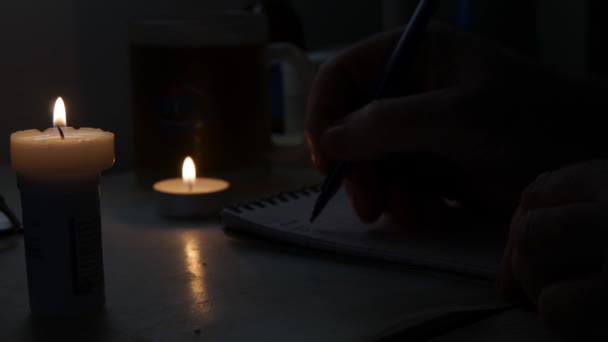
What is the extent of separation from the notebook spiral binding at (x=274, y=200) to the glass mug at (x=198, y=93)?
0.14 meters

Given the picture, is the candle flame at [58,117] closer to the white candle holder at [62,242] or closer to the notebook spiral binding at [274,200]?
the white candle holder at [62,242]

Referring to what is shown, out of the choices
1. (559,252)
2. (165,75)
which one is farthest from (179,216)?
(559,252)

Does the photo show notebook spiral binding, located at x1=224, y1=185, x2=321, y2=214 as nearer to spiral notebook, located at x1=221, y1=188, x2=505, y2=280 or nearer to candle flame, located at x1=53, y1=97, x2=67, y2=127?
spiral notebook, located at x1=221, y1=188, x2=505, y2=280

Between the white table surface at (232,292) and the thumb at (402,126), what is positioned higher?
the thumb at (402,126)

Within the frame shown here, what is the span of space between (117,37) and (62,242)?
2.52 ft

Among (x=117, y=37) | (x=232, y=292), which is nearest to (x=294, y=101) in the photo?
(x=117, y=37)

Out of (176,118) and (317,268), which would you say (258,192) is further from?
(317,268)

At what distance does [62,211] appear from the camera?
40 cm

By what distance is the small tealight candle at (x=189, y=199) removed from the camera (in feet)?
2.17

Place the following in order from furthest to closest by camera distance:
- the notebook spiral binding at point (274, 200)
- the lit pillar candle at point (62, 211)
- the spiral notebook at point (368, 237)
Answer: the notebook spiral binding at point (274, 200) < the spiral notebook at point (368, 237) < the lit pillar candle at point (62, 211)

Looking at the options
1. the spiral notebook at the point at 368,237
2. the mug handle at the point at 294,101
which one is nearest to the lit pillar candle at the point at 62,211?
the spiral notebook at the point at 368,237

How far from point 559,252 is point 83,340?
0.25 m

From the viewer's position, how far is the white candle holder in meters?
0.40

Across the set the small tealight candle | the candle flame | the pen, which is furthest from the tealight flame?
the candle flame
